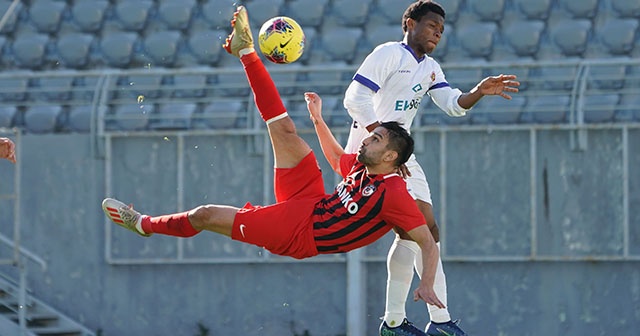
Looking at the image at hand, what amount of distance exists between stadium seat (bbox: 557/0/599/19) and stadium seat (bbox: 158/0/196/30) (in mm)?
3760

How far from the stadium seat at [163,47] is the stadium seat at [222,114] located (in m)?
0.94

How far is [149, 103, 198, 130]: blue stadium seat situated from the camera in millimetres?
12547

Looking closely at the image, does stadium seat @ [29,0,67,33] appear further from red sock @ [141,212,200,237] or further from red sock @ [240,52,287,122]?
red sock @ [240,52,287,122]

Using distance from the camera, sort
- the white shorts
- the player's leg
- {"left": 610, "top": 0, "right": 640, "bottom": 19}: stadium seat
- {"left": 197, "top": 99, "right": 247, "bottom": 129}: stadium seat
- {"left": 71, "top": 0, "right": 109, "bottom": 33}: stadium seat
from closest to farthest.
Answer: the player's leg, the white shorts, {"left": 197, "top": 99, "right": 247, "bottom": 129}: stadium seat, {"left": 610, "top": 0, "right": 640, "bottom": 19}: stadium seat, {"left": 71, "top": 0, "right": 109, "bottom": 33}: stadium seat

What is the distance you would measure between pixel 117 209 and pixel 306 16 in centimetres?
534

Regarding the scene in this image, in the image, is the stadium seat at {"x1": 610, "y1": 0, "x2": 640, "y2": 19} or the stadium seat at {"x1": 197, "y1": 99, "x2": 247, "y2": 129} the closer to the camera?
the stadium seat at {"x1": 197, "y1": 99, "x2": 247, "y2": 129}

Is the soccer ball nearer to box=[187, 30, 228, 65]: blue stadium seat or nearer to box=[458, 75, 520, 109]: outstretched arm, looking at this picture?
box=[458, 75, 520, 109]: outstretched arm

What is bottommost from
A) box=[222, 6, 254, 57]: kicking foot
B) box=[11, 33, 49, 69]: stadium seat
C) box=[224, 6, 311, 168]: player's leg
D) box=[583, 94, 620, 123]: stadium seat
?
box=[224, 6, 311, 168]: player's leg

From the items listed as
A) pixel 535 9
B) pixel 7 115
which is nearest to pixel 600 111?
pixel 535 9

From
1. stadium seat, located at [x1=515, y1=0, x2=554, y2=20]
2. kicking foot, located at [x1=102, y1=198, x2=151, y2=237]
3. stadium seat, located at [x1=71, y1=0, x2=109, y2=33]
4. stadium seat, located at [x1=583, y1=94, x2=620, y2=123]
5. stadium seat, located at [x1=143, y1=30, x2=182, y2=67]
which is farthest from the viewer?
stadium seat, located at [x1=71, y1=0, x2=109, y2=33]

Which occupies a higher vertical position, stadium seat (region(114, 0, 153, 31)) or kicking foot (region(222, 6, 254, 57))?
stadium seat (region(114, 0, 153, 31))

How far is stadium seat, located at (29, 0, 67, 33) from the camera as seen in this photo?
1383 cm

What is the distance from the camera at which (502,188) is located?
1190 centimetres

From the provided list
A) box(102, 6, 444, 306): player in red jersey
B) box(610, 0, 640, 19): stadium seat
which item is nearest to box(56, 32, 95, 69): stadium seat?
box(610, 0, 640, 19): stadium seat
